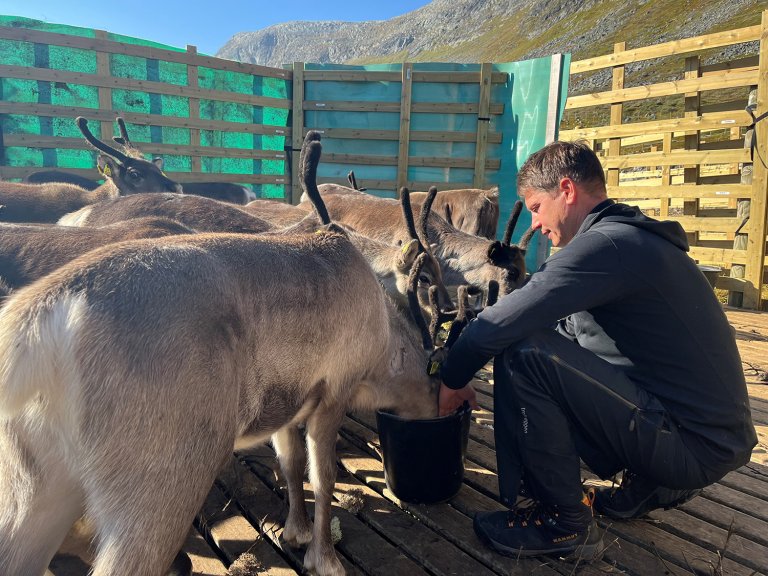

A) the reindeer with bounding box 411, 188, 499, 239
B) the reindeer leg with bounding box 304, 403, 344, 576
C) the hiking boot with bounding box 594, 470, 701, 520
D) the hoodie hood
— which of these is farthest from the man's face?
the reindeer with bounding box 411, 188, 499, 239

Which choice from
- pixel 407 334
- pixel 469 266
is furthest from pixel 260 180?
pixel 407 334

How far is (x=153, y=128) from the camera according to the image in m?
8.25

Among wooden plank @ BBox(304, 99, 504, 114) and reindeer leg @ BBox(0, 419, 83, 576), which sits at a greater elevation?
wooden plank @ BBox(304, 99, 504, 114)

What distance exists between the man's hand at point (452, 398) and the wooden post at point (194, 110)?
22.4 ft

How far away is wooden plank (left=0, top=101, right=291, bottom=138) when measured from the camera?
7238mm

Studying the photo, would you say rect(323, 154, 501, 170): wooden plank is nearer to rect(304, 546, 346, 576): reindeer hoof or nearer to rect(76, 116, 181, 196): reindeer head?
rect(76, 116, 181, 196): reindeer head

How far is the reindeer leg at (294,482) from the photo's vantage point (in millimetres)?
2725

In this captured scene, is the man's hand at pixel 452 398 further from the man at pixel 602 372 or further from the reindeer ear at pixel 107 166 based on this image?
the reindeer ear at pixel 107 166

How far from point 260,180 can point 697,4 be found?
100477mm

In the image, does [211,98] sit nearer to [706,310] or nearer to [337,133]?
[337,133]

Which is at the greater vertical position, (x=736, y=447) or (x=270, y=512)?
(x=736, y=447)

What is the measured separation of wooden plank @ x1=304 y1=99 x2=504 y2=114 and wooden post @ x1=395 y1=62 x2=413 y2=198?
0.36 ft

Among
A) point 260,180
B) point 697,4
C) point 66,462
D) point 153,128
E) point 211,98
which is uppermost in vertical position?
point 697,4

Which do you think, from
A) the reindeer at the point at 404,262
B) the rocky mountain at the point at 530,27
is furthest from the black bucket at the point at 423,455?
the rocky mountain at the point at 530,27
